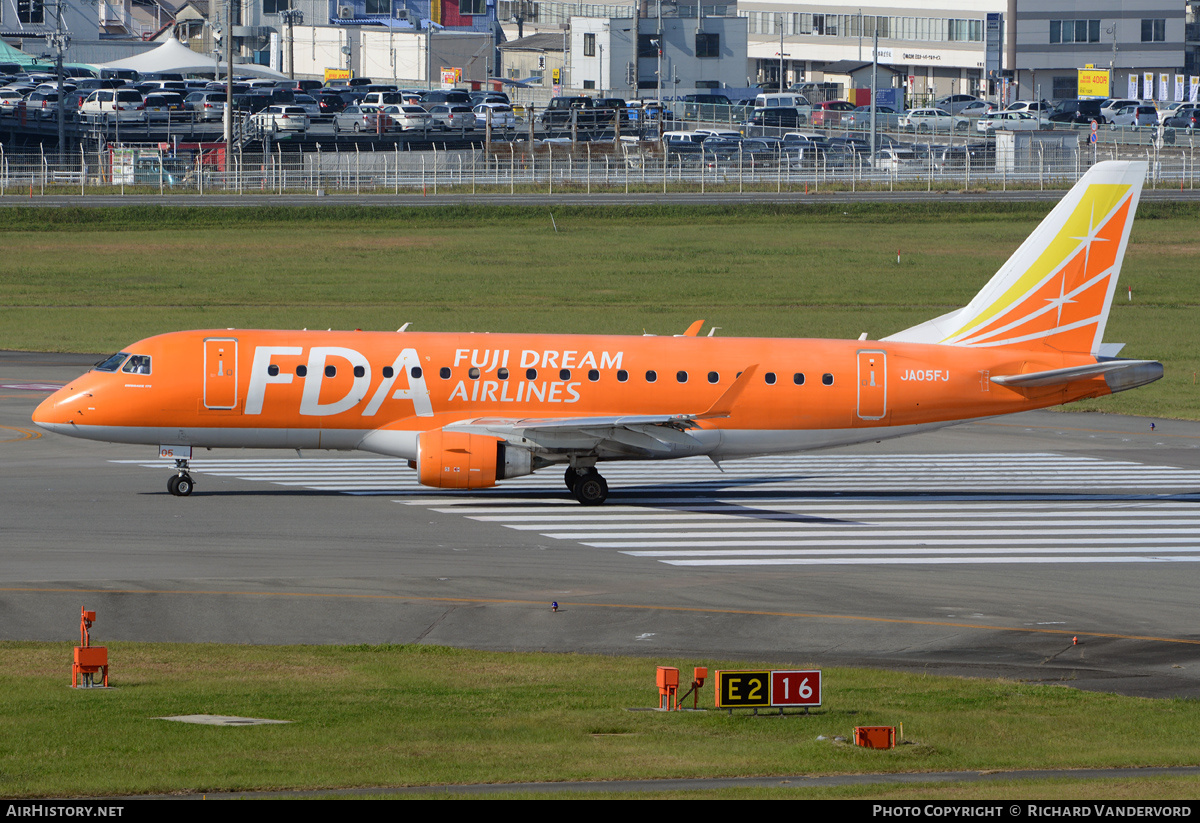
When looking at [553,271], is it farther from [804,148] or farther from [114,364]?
[114,364]

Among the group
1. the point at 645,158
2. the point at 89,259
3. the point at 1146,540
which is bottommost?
the point at 1146,540

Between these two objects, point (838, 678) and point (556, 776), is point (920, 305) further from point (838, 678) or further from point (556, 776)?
point (556, 776)

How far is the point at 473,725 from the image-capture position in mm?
18953

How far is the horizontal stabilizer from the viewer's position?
37469 millimetres

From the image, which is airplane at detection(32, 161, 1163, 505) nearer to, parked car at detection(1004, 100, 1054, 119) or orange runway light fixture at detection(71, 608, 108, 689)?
orange runway light fixture at detection(71, 608, 108, 689)

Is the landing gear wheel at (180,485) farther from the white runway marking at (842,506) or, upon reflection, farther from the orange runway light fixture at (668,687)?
the orange runway light fixture at (668,687)

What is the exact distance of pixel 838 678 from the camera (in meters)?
22.7

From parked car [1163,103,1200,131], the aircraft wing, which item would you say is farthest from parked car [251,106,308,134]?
the aircraft wing

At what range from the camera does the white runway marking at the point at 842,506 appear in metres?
32.9

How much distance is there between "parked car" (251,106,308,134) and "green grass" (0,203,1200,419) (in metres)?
30.9

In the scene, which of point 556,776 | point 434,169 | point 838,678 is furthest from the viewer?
point 434,169

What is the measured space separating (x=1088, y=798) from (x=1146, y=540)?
20281 mm

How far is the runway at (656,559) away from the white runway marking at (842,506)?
0.42 ft
